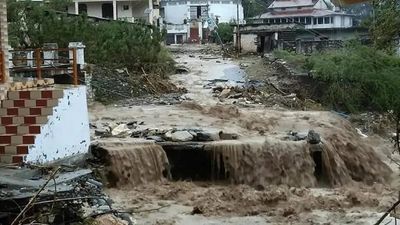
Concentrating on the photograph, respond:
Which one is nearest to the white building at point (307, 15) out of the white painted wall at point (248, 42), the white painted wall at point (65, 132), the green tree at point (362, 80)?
the white painted wall at point (248, 42)

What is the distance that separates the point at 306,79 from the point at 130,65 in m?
7.34

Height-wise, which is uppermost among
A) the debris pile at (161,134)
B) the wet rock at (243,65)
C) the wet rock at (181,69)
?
the wet rock at (243,65)

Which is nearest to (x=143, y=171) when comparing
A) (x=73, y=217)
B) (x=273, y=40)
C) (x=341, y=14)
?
(x=73, y=217)

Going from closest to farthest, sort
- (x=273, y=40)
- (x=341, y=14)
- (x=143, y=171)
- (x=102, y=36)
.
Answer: (x=143, y=171) → (x=102, y=36) → (x=273, y=40) → (x=341, y=14)

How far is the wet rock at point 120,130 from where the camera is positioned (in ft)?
53.2

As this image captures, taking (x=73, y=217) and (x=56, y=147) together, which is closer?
(x=73, y=217)

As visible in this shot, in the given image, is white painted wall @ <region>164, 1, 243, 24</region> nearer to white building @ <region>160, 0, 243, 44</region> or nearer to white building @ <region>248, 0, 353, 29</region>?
white building @ <region>160, 0, 243, 44</region>

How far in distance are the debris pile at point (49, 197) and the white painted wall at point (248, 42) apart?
3377 centimetres

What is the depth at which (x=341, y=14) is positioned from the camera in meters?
51.2

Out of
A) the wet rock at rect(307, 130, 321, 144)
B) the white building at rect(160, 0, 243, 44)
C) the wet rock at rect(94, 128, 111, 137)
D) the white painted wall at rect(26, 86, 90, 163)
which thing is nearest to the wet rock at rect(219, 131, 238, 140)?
the wet rock at rect(307, 130, 321, 144)

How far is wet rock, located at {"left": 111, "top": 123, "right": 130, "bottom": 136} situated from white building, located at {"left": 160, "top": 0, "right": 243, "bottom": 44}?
129 ft

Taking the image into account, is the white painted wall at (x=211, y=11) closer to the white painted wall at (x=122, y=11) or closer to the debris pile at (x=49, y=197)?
the white painted wall at (x=122, y=11)

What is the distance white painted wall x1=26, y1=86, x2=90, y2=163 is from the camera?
10688 mm

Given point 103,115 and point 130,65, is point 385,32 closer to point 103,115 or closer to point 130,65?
point 103,115
